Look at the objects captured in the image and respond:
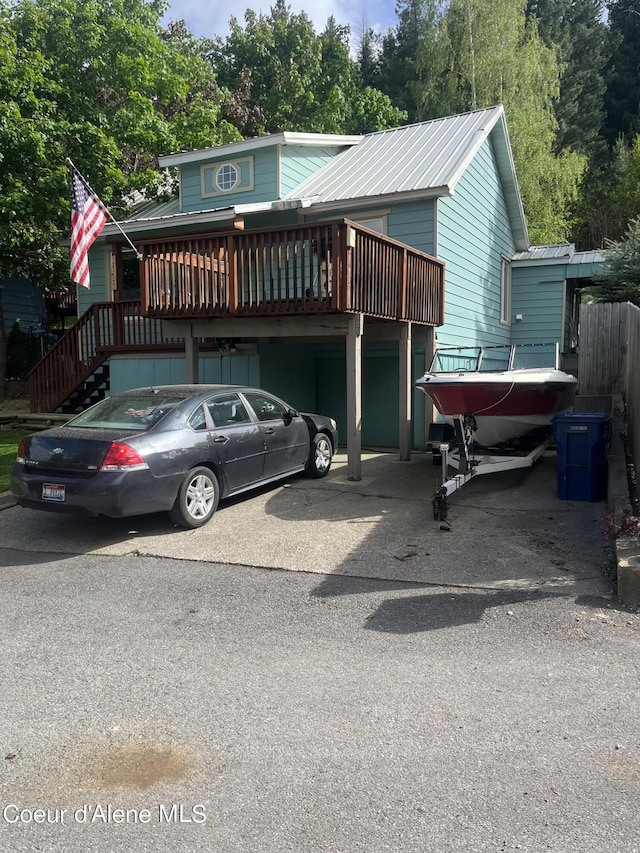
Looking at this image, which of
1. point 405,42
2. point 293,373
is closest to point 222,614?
point 293,373

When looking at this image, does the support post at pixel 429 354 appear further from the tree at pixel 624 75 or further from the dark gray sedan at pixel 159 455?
the tree at pixel 624 75

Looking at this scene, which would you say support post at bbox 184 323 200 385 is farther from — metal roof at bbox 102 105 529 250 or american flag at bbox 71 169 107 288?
metal roof at bbox 102 105 529 250

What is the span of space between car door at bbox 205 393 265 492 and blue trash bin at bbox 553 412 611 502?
12.3ft

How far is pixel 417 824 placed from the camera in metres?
2.63

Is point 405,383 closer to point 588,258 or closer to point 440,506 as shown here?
point 440,506

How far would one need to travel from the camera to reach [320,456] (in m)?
9.80

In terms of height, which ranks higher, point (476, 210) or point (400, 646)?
point (476, 210)

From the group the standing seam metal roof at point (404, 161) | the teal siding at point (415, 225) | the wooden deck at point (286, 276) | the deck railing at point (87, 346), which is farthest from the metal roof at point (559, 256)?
the deck railing at point (87, 346)

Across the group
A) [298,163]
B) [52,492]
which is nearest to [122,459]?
[52,492]

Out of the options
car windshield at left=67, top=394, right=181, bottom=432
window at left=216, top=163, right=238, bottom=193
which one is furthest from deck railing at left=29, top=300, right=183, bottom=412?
car windshield at left=67, top=394, right=181, bottom=432

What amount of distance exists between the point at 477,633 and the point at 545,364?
263 inches

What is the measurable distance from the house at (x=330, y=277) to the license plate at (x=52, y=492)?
4.21 meters

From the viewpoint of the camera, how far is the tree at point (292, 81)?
95.5 feet

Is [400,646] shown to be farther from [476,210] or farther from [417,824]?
[476,210]
